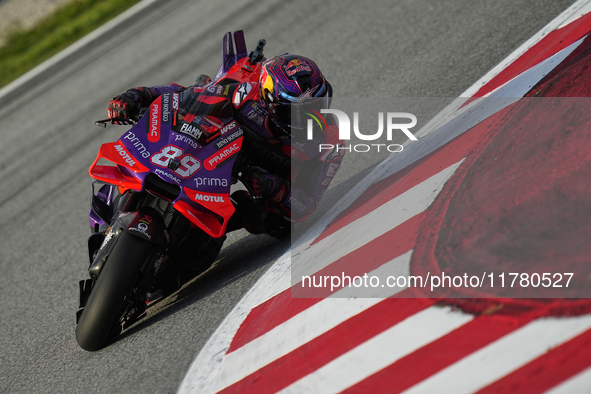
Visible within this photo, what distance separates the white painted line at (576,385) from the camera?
6.36ft

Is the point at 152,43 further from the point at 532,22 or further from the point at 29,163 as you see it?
the point at 532,22

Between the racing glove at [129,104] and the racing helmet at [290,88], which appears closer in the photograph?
the racing helmet at [290,88]

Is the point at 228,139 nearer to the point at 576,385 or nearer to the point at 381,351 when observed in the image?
the point at 381,351

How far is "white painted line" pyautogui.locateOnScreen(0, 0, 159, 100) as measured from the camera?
388 inches

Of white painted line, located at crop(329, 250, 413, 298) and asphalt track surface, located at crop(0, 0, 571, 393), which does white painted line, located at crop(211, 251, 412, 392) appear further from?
asphalt track surface, located at crop(0, 0, 571, 393)

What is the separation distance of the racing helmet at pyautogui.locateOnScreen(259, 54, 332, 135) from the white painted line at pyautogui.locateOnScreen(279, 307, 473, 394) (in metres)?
1.81

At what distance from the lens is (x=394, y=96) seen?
20.5 feet

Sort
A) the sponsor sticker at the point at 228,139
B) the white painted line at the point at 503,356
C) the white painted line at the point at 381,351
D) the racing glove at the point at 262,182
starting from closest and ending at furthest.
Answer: the white painted line at the point at 503,356, the white painted line at the point at 381,351, the sponsor sticker at the point at 228,139, the racing glove at the point at 262,182

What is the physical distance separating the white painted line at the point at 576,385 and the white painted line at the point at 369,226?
1.61 m

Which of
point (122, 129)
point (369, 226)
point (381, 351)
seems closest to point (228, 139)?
point (369, 226)

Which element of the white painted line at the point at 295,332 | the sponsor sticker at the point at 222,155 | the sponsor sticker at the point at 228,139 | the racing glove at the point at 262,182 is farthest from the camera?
the racing glove at the point at 262,182

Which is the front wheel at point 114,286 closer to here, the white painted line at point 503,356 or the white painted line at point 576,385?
the white painted line at point 503,356

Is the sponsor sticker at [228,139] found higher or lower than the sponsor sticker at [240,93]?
lower

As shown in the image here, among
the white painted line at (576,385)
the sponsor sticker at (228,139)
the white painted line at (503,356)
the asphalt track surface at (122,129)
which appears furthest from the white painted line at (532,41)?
the white painted line at (576,385)
